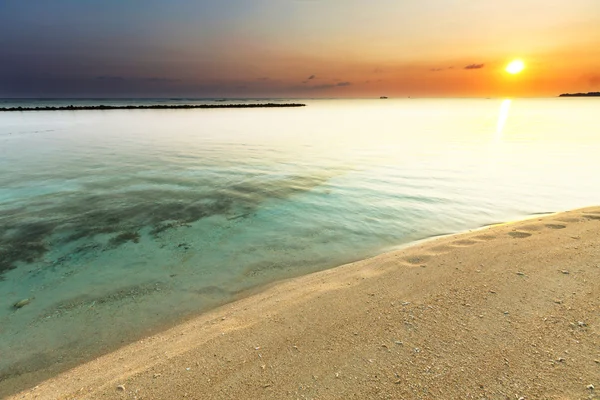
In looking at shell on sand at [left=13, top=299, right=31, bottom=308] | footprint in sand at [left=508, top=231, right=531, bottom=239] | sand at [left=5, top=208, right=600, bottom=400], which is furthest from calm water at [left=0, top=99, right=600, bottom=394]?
footprint in sand at [left=508, top=231, right=531, bottom=239]

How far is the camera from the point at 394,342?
3818 millimetres

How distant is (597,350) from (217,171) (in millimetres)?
16127

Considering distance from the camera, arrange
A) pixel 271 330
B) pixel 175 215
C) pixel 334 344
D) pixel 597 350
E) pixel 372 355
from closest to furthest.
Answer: pixel 597 350
pixel 372 355
pixel 334 344
pixel 271 330
pixel 175 215

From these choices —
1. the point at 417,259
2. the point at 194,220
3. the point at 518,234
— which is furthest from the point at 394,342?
the point at 194,220

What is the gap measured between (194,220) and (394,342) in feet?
25.2

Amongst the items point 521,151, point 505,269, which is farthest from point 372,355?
point 521,151

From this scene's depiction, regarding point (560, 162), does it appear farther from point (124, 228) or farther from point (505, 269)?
point (124, 228)

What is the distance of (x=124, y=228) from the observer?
30.7 feet

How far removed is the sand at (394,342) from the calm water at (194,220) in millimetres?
1060

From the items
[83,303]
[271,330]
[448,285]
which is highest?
[448,285]

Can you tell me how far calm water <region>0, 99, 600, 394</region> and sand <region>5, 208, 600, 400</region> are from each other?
1060 millimetres

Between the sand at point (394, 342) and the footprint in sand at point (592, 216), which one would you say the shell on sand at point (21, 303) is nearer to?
the sand at point (394, 342)

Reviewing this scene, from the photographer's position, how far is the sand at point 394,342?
10.6 feet

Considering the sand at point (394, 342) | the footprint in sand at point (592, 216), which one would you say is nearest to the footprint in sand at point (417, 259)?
the sand at point (394, 342)
